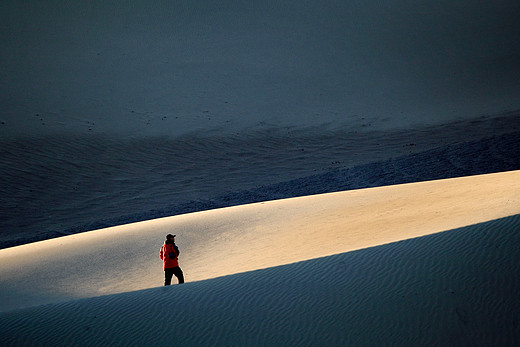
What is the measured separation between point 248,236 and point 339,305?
5.31 metres

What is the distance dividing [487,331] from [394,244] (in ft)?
7.54

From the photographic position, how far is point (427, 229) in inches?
277

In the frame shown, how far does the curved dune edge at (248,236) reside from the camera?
7863mm

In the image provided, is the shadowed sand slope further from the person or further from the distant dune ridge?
the person

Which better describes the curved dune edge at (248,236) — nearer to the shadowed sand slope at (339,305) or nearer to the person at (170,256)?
the person at (170,256)

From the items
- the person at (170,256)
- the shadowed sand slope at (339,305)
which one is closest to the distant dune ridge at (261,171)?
the shadowed sand slope at (339,305)

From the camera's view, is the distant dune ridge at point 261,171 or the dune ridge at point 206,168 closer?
the distant dune ridge at point 261,171

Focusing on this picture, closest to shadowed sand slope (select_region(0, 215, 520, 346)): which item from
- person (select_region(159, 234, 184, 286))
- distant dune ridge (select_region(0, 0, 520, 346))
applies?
distant dune ridge (select_region(0, 0, 520, 346))

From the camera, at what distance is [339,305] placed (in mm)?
4973

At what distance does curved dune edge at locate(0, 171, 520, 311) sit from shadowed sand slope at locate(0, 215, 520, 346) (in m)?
1.00

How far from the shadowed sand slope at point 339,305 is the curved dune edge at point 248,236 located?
3.28 ft

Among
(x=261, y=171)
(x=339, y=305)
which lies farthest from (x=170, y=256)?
(x=261, y=171)

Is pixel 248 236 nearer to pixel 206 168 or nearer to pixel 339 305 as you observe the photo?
pixel 339 305

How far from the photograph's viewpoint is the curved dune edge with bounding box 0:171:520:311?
7.86 metres
